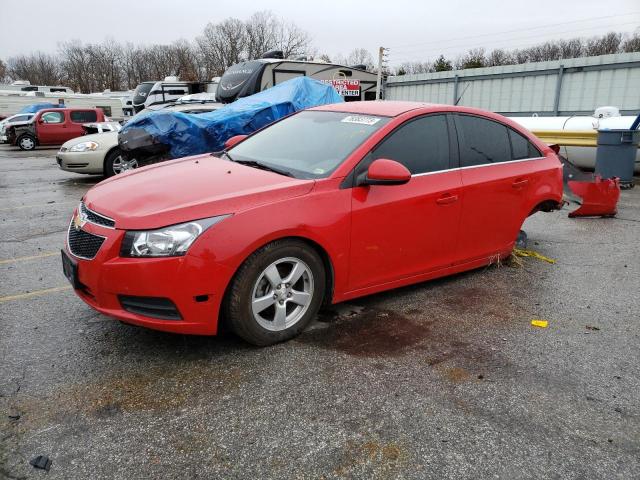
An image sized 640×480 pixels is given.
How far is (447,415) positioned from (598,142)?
9.23m

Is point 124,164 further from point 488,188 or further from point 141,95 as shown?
point 141,95

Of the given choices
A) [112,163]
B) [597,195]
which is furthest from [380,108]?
[112,163]

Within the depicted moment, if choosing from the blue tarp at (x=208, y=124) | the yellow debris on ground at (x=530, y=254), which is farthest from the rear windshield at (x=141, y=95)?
the yellow debris on ground at (x=530, y=254)

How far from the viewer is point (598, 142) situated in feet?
33.0

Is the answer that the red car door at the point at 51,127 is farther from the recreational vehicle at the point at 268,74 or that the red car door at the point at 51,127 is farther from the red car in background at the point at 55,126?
the recreational vehicle at the point at 268,74

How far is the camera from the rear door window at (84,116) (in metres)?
20.3

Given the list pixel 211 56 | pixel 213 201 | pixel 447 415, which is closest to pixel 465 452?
pixel 447 415

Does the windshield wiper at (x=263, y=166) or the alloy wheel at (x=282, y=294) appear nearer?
the alloy wheel at (x=282, y=294)

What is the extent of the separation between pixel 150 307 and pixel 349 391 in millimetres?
1244

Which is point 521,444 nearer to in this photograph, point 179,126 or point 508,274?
point 508,274

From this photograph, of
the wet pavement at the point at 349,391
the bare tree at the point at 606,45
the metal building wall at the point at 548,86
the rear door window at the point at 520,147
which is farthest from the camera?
the bare tree at the point at 606,45

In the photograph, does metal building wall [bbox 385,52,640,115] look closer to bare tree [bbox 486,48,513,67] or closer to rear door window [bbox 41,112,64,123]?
rear door window [bbox 41,112,64,123]

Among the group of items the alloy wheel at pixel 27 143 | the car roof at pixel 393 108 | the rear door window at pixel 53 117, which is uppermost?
the car roof at pixel 393 108

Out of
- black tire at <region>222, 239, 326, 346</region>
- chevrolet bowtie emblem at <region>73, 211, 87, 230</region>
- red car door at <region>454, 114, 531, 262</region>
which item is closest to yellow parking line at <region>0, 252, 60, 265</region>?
chevrolet bowtie emblem at <region>73, 211, 87, 230</region>
